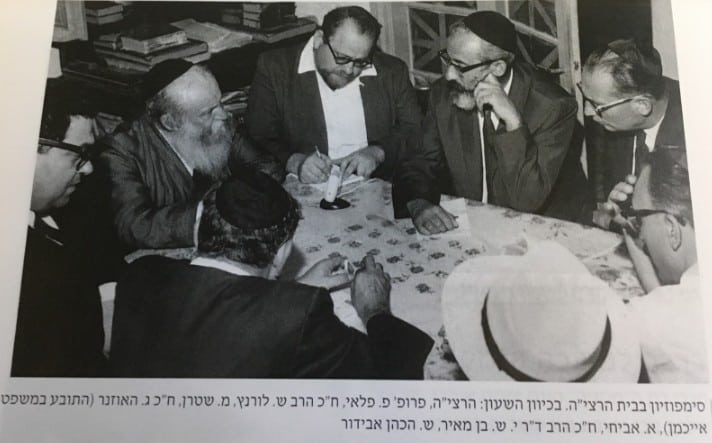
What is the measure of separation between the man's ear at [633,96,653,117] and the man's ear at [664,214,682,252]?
245 mm

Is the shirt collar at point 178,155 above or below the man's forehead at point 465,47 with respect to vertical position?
below

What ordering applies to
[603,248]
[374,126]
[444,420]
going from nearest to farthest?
[444,420] → [603,248] → [374,126]

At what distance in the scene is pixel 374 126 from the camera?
1.64 m

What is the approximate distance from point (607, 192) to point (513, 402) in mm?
511

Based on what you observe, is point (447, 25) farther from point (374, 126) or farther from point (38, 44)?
point (38, 44)

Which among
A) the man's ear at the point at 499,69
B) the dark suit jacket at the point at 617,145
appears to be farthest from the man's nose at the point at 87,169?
the dark suit jacket at the point at 617,145

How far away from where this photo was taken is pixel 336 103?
1.66 metres

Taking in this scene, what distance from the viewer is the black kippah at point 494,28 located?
166 cm

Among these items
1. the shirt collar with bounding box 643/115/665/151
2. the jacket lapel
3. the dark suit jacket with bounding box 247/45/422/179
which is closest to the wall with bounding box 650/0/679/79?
the shirt collar with bounding box 643/115/665/151

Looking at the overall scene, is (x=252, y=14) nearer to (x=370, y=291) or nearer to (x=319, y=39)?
(x=319, y=39)

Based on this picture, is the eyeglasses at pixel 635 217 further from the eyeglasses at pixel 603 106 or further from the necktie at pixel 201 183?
the necktie at pixel 201 183

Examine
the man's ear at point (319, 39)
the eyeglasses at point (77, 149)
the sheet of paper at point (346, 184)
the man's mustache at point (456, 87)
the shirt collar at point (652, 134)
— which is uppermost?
the man's ear at point (319, 39)

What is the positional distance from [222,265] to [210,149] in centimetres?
28

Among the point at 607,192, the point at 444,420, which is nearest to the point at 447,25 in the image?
the point at 607,192
